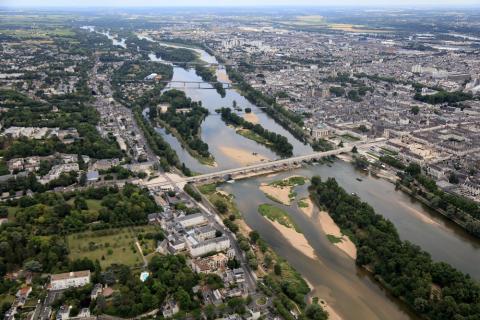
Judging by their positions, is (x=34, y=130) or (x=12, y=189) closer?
(x=12, y=189)

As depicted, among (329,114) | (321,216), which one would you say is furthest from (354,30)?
(321,216)

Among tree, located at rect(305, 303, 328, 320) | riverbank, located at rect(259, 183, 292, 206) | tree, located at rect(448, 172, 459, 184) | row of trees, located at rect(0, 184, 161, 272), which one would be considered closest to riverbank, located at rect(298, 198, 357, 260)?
A: riverbank, located at rect(259, 183, 292, 206)

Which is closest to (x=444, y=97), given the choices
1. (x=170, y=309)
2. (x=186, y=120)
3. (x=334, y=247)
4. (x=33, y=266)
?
(x=186, y=120)

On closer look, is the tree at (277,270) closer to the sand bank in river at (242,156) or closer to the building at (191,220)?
the building at (191,220)

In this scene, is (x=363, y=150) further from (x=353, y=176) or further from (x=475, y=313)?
(x=475, y=313)

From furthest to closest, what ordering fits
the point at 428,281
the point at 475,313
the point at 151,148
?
1. the point at 151,148
2. the point at 428,281
3. the point at 475,313

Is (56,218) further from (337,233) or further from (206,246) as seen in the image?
(337,233)
